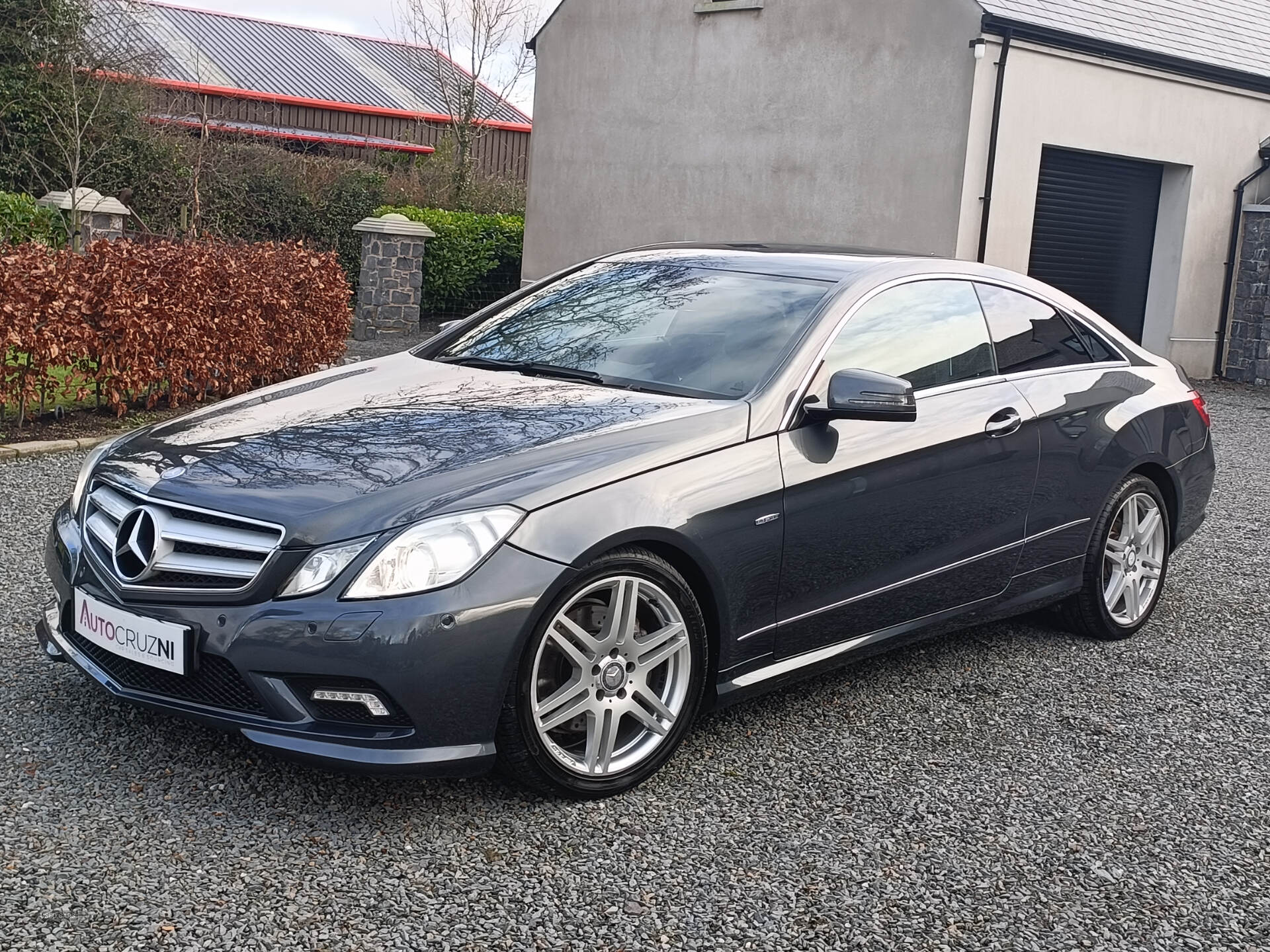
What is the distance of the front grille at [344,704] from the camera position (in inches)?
129

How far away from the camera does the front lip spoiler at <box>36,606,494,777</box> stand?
10.9ft

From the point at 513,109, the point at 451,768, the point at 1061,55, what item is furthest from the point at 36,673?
the point at 513,109

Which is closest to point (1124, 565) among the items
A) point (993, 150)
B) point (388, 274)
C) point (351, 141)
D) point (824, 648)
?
point (824, 648)

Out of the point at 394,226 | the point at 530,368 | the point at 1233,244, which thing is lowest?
the point at 530,368

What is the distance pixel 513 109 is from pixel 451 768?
41.8 m

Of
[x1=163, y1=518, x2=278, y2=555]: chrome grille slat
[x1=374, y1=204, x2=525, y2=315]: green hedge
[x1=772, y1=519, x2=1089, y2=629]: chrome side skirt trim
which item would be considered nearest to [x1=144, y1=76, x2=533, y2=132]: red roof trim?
[x1=374, y1=204, x2=525, y2=315]: green hedge

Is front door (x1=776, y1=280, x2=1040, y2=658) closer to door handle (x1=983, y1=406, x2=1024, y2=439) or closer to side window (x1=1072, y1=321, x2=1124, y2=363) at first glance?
door handle (x1=983, y1=406, x2=1024, y2=439)

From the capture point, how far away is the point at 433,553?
3328 mm

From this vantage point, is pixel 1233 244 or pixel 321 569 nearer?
pixel 321 569

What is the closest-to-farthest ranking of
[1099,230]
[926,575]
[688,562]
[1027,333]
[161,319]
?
Result: [688,562] < [926,575] < [1027,333] < [161,319] < [1099,230]

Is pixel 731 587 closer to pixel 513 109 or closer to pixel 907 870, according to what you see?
pixel 907 870

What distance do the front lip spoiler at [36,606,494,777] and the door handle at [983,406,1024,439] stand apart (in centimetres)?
227

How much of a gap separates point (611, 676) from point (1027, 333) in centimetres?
246

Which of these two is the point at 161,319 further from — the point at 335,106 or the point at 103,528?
the point at 335,106
